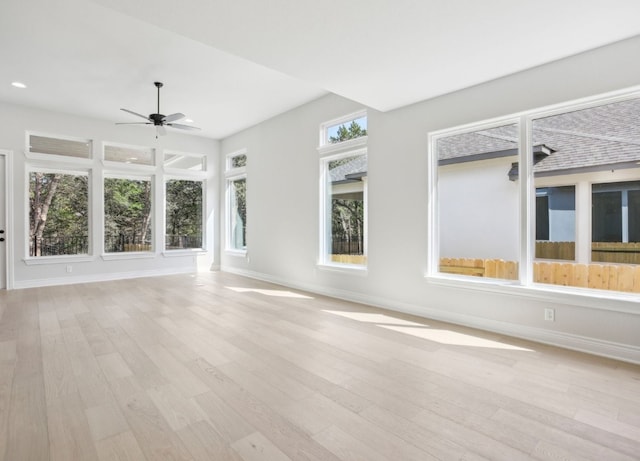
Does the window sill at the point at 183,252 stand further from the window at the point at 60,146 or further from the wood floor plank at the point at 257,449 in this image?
the wood floor plank at the point at 257,449

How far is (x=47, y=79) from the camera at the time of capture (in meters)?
4.75

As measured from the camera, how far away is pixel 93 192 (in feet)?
21.7

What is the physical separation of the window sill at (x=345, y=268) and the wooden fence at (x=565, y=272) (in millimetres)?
1213

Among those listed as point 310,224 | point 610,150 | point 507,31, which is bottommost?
point 310,224

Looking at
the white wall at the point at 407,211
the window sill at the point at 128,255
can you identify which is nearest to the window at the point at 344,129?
the white wall at the point at 407,211

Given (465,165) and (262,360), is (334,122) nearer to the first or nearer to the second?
(465,165)

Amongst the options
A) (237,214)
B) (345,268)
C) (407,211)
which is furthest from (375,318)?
(237,214)

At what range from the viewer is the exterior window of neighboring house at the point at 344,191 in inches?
199

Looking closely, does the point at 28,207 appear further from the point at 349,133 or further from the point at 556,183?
the point at 556,183

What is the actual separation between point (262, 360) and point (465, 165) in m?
3.21

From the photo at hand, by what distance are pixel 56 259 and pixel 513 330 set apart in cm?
742

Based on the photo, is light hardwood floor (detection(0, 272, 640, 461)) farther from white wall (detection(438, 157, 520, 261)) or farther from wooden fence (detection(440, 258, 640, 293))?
white wall (detection(438, 157, 520, 261))

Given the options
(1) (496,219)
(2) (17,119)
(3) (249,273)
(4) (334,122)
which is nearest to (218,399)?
(1) (496,219)

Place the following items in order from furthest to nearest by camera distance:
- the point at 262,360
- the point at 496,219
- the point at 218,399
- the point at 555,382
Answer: the point at 496,219, the point at 262,360, the point at 555,382, the point at 218,399
